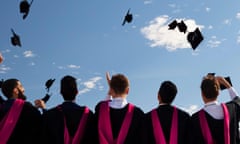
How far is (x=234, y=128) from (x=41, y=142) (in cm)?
248

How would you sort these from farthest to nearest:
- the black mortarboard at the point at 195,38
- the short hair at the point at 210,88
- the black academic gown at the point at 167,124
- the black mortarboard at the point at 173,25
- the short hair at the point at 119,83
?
the black mortarboard at the point at 173,25, the black mortarboard at the point at 195,38, the black academic gown at the point at 167,124, the short hair at the point at 210,88, the short hair at the point at 119,83

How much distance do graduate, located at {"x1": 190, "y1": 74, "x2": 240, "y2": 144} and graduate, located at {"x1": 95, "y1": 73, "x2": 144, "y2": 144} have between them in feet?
2.39

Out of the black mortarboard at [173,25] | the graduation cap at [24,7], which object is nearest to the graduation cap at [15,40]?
the graduation cap at [24,7]

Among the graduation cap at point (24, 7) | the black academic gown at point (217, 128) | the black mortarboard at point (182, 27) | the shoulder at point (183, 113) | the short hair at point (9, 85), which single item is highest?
the graduation cap at point (24, 7)

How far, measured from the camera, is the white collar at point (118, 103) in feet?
16.3

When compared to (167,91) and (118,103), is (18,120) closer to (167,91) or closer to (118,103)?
(118,103)

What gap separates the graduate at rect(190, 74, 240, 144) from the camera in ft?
16.4

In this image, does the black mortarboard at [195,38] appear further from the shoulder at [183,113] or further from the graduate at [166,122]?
the graduate at [166,122]

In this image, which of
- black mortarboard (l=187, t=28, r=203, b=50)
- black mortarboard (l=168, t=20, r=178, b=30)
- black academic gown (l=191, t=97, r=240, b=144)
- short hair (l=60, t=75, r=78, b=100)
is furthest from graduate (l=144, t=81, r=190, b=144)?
black mortarboard (l=168, t=20, r=178, b=30)

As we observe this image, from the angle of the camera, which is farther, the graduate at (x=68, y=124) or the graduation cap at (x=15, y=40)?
the graduation cap at (x=15, y=40)

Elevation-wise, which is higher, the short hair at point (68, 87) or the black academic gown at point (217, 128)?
the short hair at point (68, 87)

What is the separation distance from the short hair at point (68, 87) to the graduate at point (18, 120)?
1.66 ft

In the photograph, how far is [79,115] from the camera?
16.5 ft

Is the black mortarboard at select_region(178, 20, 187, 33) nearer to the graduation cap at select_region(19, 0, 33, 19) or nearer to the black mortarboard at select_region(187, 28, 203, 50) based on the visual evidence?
the black mortarboard at select_region(187, 28, 203, 50)
